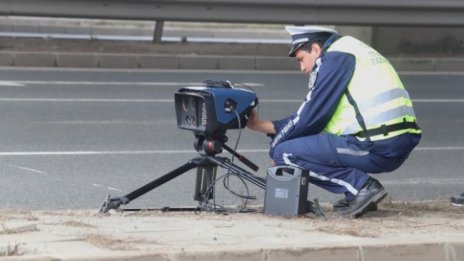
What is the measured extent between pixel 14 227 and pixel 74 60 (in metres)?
10.3

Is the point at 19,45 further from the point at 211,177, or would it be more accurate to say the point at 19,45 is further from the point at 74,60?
the point at 211,177

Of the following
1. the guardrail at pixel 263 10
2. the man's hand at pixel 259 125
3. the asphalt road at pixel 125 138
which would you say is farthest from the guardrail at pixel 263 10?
the man's hand at pixel 259 125

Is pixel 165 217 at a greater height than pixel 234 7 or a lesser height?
lesser

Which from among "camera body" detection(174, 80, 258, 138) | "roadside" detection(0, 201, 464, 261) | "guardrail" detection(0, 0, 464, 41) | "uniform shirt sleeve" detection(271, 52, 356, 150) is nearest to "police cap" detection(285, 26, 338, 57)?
"uniform shirt sleeve" detection(271, 52, 356, 150)

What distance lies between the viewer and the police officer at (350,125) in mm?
5633

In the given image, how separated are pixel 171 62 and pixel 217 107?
1018 cm

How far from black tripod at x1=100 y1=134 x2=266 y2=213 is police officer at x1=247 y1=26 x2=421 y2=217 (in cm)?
22

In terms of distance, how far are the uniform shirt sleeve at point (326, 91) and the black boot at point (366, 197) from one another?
0.46 m

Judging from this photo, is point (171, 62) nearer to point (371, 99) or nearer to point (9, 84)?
point (9, 84)

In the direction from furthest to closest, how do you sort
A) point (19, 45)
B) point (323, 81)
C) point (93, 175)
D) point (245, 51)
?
1. point (245, 51)
2. point (19, 45)
3. point (93, 175)
4. point (323, 81)

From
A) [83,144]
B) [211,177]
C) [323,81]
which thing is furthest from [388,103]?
[83,144]

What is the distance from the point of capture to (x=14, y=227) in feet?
16.4

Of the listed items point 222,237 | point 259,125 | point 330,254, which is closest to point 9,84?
point 259,125

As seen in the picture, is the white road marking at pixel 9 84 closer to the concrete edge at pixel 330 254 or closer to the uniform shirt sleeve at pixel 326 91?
the uniform shirt sleeve at pixel 326 91
